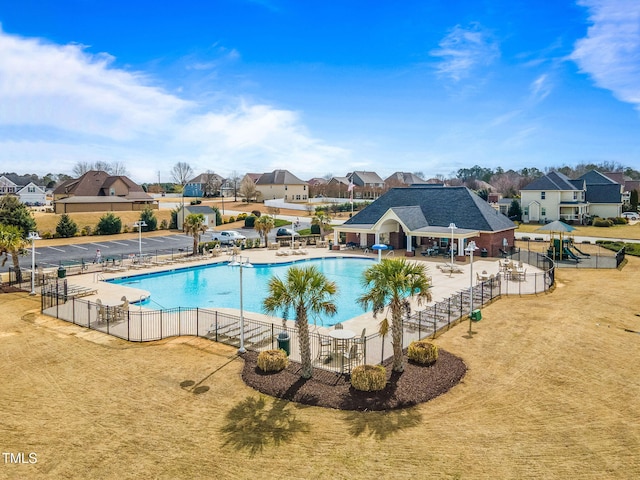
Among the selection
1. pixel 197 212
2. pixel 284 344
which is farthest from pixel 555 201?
pixel 284 344

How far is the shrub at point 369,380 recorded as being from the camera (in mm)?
13570

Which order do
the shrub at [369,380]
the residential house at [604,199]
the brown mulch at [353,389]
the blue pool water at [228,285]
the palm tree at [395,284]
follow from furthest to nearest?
the residential house at [604,199] < the blue pool water at [228,285] < the palm tree at [395,284] < the shrub at [369,380] < the brown mulch at [353,389]

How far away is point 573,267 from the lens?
35.6 m

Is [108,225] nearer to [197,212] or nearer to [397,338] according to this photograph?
[197,212]

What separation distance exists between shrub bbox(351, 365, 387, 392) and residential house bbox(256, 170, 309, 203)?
9185 cm

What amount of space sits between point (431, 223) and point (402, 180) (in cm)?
8228

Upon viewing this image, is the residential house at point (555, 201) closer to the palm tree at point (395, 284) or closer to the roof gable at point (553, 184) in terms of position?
the roof gable at point (553, 184)

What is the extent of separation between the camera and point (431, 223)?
153 feet

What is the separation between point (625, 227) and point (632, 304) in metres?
47.1

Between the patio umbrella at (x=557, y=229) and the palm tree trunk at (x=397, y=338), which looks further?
the patio umbrella at (x=557, y=229)

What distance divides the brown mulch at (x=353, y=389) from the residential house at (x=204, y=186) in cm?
11593

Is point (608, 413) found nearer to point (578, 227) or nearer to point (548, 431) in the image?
point (548, 431)

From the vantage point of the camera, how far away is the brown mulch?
13.0 m

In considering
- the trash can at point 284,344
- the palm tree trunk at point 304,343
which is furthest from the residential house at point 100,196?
the palm tree trunk at point 304,343
